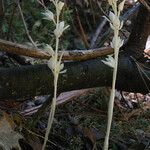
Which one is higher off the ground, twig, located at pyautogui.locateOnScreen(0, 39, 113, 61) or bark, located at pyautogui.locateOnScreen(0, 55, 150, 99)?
twig, located at pyautogui.locateOnScreen(0, 39, 113, 61)

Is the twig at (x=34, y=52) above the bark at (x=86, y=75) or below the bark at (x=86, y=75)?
above

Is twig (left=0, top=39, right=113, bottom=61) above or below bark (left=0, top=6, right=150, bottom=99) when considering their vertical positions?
above

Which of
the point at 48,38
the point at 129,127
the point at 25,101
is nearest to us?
the point at 129,127

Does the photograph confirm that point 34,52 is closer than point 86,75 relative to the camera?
Yes

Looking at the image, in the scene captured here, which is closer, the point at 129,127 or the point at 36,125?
the point at 36,125

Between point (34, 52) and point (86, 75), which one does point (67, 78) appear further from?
point (34, 52)

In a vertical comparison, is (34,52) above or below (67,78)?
above

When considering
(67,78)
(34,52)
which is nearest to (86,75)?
(67,78)

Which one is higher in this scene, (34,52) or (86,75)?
(34,52)

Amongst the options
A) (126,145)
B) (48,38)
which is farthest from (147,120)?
(48,38)

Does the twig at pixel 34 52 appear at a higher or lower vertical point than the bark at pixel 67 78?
higher

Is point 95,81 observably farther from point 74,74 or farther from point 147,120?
point 147,120
